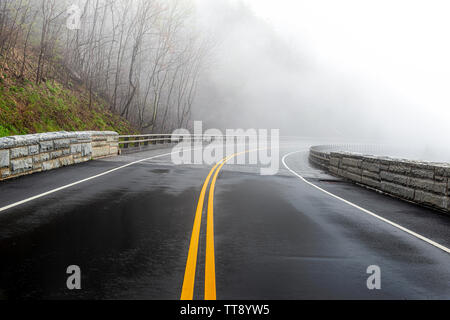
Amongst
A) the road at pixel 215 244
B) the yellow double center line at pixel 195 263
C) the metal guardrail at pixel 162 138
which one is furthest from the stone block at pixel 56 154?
the metal guardrail at pixel 162 138

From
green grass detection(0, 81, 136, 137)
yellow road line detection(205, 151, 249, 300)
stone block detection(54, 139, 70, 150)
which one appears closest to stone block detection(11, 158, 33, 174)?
stone block detection(54, 139, 70, 150)

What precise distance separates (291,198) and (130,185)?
4.88 meters

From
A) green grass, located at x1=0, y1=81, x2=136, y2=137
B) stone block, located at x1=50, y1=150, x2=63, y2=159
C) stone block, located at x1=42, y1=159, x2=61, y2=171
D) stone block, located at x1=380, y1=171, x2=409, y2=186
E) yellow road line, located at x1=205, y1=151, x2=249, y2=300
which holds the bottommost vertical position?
yellow road line, located at x1=205, y1=151, x2=249, y2=300

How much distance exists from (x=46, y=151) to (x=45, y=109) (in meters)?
13.5

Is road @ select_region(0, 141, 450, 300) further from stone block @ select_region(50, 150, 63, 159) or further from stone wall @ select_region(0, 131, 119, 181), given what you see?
stone block @ select_region(50, 150, 63, 159)

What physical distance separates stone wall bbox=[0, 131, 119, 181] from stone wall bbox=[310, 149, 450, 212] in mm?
11682

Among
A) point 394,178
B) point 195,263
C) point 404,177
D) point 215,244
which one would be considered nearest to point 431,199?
point 404,177

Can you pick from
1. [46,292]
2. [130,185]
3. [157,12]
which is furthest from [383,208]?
[157,12]

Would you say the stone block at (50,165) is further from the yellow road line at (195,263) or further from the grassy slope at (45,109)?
the yellow road line at (195,263)

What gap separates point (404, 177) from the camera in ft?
45.8

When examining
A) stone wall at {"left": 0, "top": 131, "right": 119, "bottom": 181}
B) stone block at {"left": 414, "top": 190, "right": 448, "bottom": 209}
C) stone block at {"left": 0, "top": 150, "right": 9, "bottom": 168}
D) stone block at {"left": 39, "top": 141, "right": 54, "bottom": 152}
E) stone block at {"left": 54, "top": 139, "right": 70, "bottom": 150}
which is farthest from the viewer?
stone block at {"left": 54, "top": 139, "right": 70, "bottom": 150}

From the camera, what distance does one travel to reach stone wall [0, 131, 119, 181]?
14.4 m

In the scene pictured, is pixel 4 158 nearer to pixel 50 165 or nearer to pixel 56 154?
pixel 50 165
